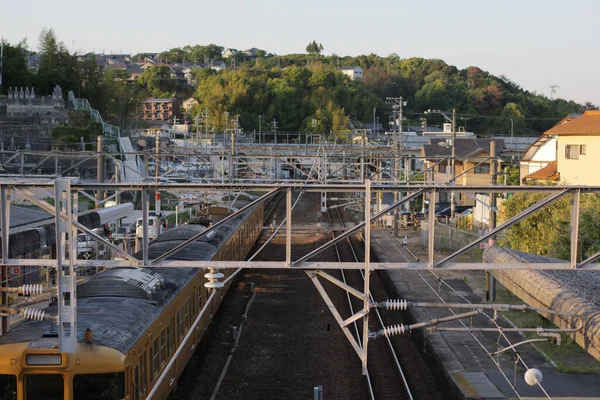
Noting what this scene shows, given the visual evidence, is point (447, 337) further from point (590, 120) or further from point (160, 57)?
point (160, 57)

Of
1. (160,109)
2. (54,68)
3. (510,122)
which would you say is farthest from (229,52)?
(54,68)

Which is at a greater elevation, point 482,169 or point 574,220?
point 574,220

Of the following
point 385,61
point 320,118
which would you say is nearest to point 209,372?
point 320,118

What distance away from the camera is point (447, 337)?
44.4 feet

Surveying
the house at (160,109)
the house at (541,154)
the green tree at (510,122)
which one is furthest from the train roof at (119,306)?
the house at (160,109)

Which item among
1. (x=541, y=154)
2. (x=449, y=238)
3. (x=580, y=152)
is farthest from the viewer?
(x=541, y=154)

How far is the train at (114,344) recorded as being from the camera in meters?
6.88

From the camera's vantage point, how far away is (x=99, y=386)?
7.02m

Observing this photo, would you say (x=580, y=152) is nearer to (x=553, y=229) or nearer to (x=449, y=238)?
(x=449, y=238)

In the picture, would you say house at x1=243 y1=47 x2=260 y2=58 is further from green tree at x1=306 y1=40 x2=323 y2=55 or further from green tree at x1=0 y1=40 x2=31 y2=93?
green tree at x1=0 y1=40 x2=31 y2=93

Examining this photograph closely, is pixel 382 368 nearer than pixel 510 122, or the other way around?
pixel 382 368

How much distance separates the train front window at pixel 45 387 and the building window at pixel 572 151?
63.8 feet

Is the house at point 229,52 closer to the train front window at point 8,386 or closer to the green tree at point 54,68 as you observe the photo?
the green tree at point 54,68

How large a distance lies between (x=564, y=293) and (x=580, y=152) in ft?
44.5
